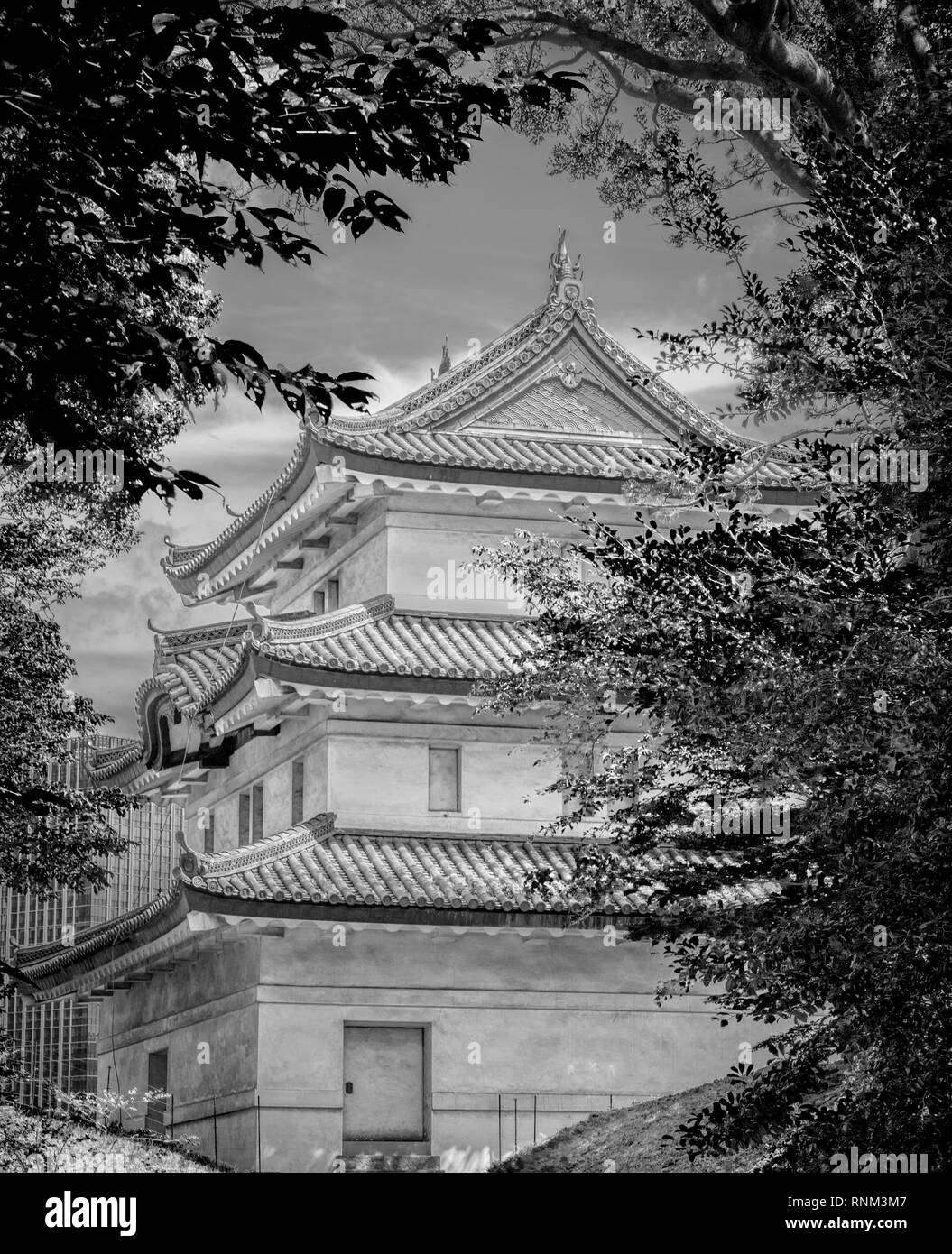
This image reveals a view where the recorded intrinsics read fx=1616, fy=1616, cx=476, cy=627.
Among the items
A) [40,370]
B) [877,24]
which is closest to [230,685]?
[877,24]

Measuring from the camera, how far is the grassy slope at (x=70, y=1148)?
1485 centimetres

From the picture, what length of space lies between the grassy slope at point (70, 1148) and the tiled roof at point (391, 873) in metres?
3.01

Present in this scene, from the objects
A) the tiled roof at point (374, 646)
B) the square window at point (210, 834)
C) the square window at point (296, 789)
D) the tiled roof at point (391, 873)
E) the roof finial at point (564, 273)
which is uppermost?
the roof finial at point (564, 273)

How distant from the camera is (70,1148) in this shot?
16.6 metres

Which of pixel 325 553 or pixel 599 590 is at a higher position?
pixel 325 553

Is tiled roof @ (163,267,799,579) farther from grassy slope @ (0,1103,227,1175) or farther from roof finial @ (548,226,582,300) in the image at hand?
grassy slope @ (0,1103,227,1175)

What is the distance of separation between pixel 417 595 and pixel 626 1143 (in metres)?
9.41

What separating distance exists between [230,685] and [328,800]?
2.25 meters

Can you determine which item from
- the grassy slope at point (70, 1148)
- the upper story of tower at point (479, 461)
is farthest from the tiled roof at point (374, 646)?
the grassy slope at point (70, 1148)

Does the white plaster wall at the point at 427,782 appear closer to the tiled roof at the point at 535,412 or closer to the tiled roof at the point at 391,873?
the tiled roof at the point at 391,873

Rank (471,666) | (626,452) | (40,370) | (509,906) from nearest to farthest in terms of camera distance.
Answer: (40,370), (509,906), (471,666), (626,452)

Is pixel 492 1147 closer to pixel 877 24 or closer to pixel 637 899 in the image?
pixel 637 899

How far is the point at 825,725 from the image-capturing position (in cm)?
1025

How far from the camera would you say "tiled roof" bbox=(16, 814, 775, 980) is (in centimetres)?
2050
